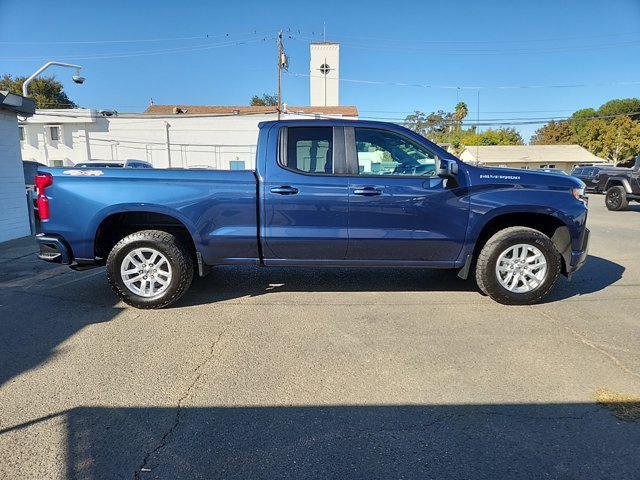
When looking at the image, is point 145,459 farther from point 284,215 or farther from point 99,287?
point 99,287

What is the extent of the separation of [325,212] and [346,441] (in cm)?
256

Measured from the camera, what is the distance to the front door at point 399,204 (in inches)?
179

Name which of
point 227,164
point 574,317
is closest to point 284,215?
point 574,317

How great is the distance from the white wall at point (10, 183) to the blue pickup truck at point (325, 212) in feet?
18.5

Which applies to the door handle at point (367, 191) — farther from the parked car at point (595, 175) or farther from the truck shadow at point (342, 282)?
the parked car at point (595, 175)

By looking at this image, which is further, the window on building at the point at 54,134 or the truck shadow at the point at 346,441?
the window on building at the point at 54,134

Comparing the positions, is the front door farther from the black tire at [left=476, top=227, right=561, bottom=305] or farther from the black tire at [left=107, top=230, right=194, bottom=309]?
the black tire at [left=107, top=230, right=194, bottom=309]

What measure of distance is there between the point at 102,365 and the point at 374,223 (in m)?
2.89

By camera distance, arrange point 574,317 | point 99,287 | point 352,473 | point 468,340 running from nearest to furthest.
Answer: point 352,473
point 468,340
point 574,317
point 99,287

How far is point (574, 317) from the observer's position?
448 centimetres

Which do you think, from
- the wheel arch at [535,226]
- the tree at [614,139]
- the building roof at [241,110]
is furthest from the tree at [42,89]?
the tree at [614,139]

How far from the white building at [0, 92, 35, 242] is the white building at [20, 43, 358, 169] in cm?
2334

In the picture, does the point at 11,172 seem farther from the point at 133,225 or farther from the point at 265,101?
the point at 265,101

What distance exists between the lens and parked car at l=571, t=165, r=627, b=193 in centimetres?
1766
